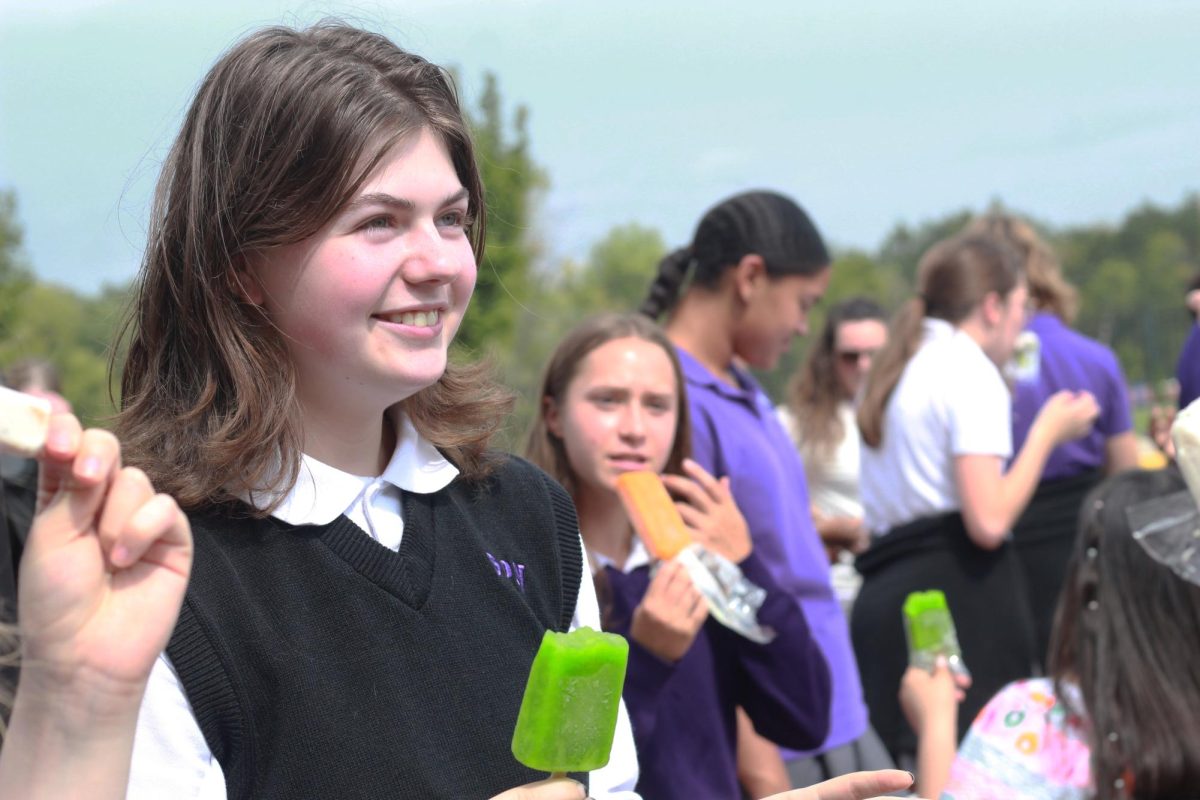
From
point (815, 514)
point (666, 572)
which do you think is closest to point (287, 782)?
point (666, 572)

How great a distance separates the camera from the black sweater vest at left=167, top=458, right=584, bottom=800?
1602mm

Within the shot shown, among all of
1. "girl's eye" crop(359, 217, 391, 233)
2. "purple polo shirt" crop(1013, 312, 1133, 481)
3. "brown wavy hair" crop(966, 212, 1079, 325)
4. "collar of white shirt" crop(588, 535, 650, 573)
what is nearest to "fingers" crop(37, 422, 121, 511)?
"girl's eye" crop(359, 217, 391, 233)

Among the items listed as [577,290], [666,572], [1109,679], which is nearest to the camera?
[1109,679]

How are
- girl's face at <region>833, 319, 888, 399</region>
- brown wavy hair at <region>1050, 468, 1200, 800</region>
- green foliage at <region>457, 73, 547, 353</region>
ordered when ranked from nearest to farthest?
1. brown wavy hair at <region>1050, 468, 1200, 800</region>
2. girl's face at <region>833, 319, 888, 399</region>
3. green foliage at <region>457, 73, 547, 353</region>

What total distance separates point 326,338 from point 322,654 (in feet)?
1.42

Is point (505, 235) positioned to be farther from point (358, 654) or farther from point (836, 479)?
point (358, 654)

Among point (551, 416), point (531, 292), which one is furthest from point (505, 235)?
point (551, 416)

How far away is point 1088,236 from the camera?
3158 cm

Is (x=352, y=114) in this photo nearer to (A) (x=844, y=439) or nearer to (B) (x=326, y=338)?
(B) (x=326, y=338)

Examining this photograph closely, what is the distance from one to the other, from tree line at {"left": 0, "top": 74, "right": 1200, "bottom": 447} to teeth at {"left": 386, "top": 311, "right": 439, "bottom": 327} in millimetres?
401

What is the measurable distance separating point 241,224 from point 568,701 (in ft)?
2.66

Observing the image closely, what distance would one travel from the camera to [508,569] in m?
1.94

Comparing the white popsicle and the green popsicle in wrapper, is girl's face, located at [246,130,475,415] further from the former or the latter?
the green popsicle in wrapper

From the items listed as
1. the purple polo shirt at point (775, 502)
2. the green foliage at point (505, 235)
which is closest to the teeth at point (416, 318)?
the purple polo shirt at point (775, 502)
